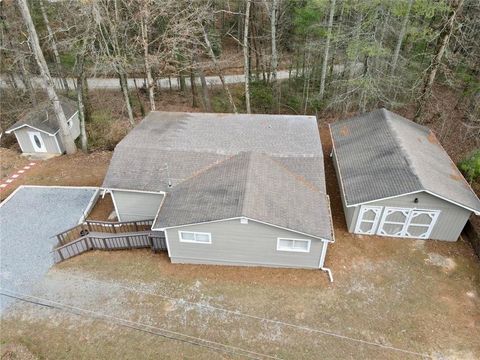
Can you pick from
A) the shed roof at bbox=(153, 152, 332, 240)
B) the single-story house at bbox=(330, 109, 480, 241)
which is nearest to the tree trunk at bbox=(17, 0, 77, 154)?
the shed roof at bbox=(153, 152, 332, 240)

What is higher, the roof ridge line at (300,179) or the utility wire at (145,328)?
the roof ridge line at (300,179)

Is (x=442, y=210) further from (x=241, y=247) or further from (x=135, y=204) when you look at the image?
(x=135, y=204)

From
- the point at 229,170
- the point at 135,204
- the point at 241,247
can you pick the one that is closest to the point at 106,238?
the point at 135,204

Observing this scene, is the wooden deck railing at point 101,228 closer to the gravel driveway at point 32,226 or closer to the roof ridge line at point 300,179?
the gravel driveway at point 32,226

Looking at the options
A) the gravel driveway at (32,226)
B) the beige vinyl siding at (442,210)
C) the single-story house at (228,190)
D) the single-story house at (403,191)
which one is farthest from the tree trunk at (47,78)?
the beige vinyl siding at (442,210)

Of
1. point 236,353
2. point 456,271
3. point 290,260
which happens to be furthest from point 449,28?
point 236,353

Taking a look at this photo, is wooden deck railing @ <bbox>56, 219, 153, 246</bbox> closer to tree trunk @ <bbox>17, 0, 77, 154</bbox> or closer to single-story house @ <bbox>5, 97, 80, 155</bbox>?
tree trunk @ <bbox>17, 0, 77, 154</bbox>

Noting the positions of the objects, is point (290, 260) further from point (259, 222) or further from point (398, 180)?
point (398, 180)
